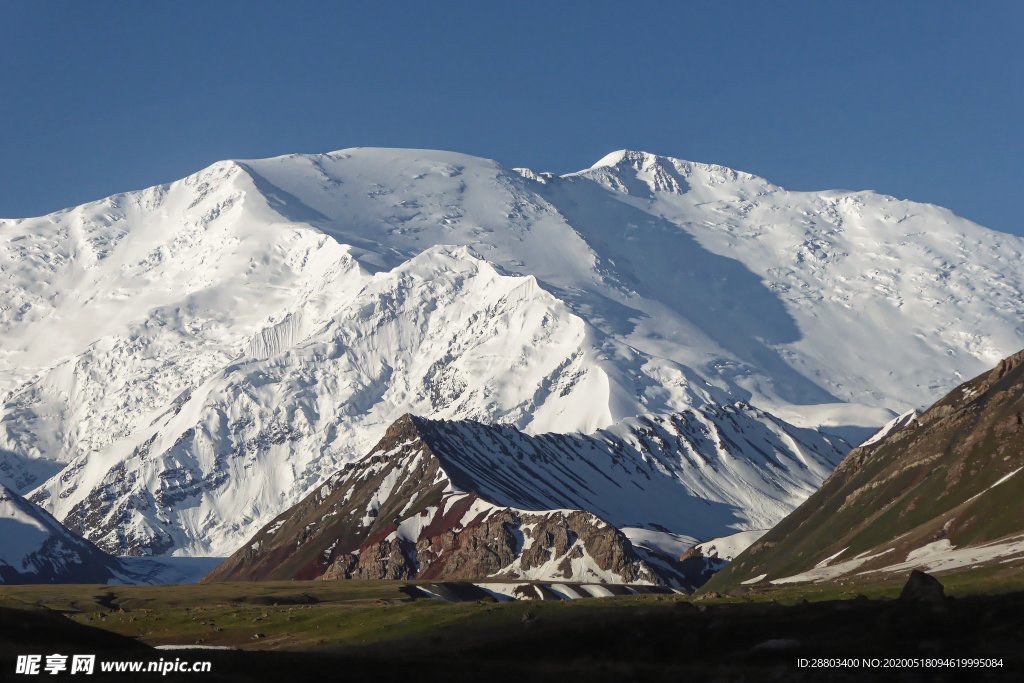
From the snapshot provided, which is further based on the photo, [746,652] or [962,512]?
[962,512]

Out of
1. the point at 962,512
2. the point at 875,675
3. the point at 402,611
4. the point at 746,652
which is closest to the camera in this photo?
the point at 875,675

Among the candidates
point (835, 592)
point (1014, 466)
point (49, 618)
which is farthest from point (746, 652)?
point (1014, 466)

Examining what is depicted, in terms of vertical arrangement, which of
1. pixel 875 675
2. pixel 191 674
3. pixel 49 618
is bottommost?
pixel 875 675

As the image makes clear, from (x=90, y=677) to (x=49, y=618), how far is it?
820 inches

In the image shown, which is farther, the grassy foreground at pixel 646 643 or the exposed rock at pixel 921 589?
the exposed rock at pixel 921 589

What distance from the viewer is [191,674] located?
66188 mm

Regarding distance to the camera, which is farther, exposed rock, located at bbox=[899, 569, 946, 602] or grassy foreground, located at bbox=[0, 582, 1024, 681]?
exposed rock, located at bbox=[899, 569, 946, 602]

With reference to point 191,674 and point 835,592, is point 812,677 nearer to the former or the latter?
point 191,674

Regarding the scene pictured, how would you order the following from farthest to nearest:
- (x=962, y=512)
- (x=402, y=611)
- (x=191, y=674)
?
(x=962, y=512), (x=402, y=611), (x=191, y=674)

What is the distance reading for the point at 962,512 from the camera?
188 meters

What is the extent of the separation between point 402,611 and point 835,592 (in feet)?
126

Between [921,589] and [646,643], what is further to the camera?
[646,643]

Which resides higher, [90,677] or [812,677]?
[90,677]

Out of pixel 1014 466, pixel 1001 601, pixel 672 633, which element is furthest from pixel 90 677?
pixel 1014 466
